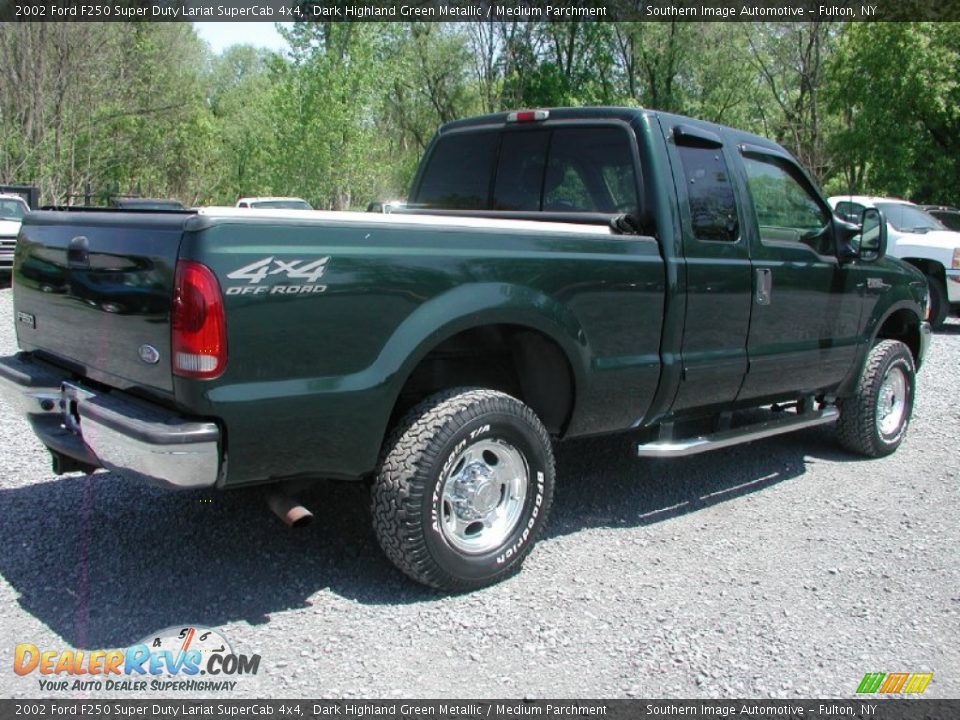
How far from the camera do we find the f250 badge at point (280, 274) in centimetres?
295

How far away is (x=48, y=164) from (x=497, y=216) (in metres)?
26.3

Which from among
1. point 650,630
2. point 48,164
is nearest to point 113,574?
point 650,630

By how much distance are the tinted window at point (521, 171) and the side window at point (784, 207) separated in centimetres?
113

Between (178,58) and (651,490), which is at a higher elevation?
(178,58)

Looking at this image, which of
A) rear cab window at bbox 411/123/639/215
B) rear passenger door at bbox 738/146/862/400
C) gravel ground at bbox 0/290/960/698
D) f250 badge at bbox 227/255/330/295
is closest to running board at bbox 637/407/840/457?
rear passenger door at bbox 738/146/862/400

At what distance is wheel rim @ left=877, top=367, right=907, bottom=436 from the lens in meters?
6.15

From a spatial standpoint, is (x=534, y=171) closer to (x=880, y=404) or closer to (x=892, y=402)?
(x=880, y=404)

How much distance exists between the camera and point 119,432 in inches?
120

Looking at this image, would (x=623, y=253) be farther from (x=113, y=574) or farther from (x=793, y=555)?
(x=113, y=574)

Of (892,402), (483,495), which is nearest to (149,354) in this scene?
(483,495)

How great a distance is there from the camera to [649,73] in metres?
35.3

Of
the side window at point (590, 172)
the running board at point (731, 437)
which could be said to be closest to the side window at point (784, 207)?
the side window at point (590, 172)

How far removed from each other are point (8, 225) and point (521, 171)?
1475cm

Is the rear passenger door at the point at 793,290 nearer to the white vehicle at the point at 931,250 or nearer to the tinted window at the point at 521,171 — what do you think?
the tinted window at the point at 521,171
